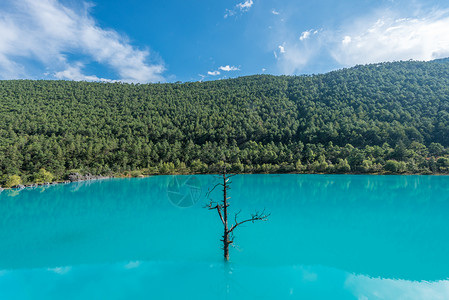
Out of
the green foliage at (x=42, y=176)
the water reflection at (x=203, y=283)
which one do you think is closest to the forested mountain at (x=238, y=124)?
the green foliage at (x=42, y=176)

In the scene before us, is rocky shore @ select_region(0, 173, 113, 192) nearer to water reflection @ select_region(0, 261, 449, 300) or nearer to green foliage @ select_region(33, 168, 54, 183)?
green foliage @ select_region(33, 168, 54, 183)

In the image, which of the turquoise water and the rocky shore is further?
the rocky shore

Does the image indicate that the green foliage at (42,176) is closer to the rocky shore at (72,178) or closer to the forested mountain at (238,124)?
the forested mountain at (238,124)

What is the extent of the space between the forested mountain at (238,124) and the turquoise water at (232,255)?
35746 millimetres

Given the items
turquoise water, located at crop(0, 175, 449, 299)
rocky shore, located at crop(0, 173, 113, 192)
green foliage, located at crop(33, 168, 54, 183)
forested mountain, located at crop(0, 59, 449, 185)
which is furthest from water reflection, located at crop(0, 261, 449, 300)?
forested mountain, located at crop(0, 59, 449, 185)

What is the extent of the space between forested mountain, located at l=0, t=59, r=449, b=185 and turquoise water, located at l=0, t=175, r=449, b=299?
35.7m

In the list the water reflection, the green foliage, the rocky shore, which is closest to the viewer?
the water reflection

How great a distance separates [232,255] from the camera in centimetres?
1108

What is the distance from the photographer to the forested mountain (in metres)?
53.5

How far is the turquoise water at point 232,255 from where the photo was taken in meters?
8.75

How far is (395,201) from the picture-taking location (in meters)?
24.2

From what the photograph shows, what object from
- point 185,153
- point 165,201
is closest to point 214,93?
point 185,153

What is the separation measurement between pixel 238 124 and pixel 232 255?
72.9 meters

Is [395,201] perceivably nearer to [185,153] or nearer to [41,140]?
[185,153]
